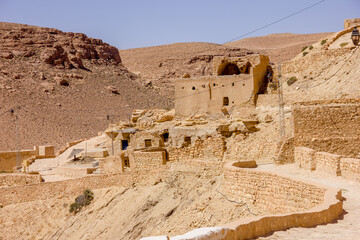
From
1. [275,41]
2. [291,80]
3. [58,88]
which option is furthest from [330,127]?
[275,41]

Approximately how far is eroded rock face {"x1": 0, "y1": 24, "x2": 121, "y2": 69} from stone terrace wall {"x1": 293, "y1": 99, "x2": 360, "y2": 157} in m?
54.3

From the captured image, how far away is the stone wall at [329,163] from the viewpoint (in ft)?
34.1

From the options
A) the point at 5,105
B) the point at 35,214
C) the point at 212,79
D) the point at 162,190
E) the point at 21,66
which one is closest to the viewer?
the point at 162,190

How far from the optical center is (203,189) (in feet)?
46.3

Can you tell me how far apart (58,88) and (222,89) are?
133 feet

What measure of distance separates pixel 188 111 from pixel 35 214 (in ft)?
27.4

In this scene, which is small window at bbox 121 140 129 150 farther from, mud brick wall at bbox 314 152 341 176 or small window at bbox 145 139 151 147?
mud brick wall at bbox 314 152 341 176

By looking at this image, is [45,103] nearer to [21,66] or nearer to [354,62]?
[21,66]

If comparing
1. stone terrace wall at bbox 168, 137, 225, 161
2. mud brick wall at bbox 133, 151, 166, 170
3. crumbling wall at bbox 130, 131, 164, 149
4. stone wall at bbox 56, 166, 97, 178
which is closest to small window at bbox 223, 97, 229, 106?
crumbling wall at bbox 130, 131, 164, 149

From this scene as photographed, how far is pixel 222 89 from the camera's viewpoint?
22.4m

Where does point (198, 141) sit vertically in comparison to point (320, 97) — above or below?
below

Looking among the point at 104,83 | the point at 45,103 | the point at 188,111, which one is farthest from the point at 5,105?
the point at 188,111

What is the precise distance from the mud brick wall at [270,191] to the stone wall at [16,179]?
480 inches

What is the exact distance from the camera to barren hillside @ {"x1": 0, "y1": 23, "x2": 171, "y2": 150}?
4819 cm
